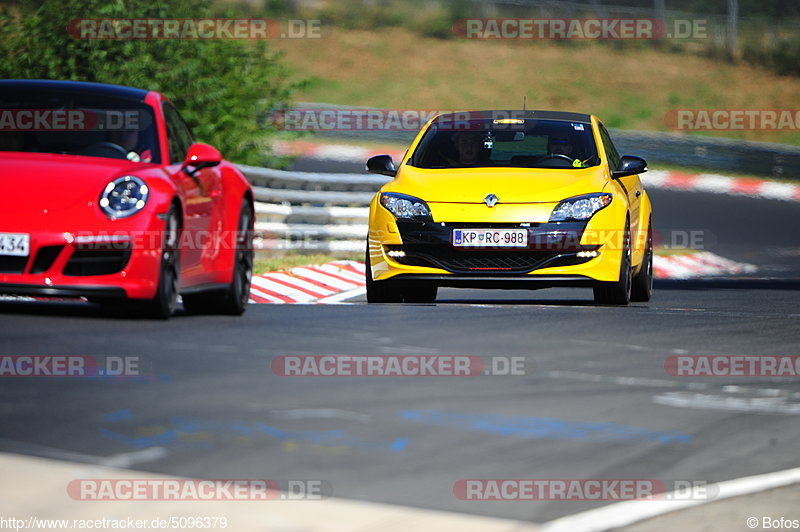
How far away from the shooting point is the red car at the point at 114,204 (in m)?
8.86

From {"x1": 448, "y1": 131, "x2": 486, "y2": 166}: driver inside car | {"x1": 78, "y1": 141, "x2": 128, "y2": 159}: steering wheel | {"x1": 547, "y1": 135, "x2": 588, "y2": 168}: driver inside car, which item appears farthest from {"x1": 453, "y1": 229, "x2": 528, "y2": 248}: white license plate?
{"x1": 78, "y1": 141, "x2": 128, "y2": 159}: steering wheel

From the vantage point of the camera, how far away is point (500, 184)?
11750 mm

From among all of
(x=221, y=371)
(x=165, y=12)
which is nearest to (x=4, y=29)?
(x=165, y=12)

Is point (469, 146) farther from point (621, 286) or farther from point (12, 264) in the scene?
point (12, 264)

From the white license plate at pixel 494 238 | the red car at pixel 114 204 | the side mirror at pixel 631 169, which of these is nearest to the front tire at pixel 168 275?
the red car at pixel 114 204

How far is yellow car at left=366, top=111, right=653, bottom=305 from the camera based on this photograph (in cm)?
1153

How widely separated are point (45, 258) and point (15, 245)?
0.18m

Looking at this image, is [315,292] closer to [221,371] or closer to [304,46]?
[221,371]

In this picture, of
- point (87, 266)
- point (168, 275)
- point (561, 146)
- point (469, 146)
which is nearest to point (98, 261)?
point (87, 266)

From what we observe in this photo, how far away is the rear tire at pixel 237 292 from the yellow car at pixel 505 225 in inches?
49.0

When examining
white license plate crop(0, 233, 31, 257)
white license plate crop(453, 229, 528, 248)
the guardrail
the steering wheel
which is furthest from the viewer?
the guardrail

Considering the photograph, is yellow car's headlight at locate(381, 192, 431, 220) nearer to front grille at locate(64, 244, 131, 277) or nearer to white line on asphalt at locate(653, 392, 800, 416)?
front grille at locate(64, 244, 131, 277)

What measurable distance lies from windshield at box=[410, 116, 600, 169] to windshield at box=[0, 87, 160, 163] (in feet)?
10.4

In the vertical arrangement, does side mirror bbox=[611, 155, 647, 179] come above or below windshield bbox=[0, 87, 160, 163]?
below
